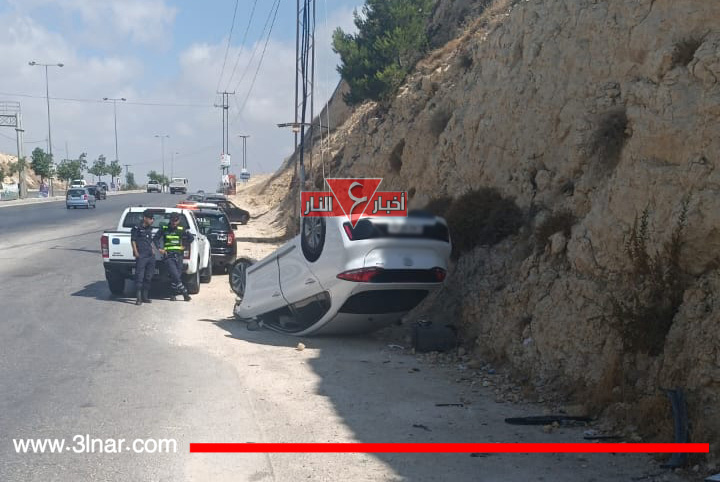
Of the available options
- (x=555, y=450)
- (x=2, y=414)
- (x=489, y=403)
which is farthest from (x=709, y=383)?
(x=2, y=414)

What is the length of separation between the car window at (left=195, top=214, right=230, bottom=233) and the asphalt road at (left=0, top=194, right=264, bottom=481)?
3583 mm

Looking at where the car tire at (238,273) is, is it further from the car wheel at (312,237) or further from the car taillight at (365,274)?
the car taillight at (365,274)

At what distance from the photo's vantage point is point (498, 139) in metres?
13.7

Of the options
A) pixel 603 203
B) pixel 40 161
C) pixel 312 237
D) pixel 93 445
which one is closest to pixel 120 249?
pixel 312 237

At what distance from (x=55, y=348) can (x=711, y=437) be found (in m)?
8.27

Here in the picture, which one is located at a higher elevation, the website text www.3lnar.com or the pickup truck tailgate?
→ the pickup truck tailgate

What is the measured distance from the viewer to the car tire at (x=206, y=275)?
17.7 m

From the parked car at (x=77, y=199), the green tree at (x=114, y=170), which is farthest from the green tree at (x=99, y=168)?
the parked car at (x=77, y=199)

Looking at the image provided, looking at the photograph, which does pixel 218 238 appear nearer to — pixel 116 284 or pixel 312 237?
pixel 116 284

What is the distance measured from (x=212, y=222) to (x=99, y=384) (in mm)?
11632

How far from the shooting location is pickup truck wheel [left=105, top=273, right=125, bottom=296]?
1491 cm

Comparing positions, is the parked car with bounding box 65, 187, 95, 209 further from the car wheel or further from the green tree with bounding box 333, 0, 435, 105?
the car wheel

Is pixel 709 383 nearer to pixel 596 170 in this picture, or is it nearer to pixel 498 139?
pixel 596 170

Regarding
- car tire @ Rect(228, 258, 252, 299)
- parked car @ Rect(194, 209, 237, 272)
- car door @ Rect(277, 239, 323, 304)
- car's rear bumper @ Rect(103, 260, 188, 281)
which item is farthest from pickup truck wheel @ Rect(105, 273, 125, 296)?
car door @ Rect(277, 239, 323, 304)
